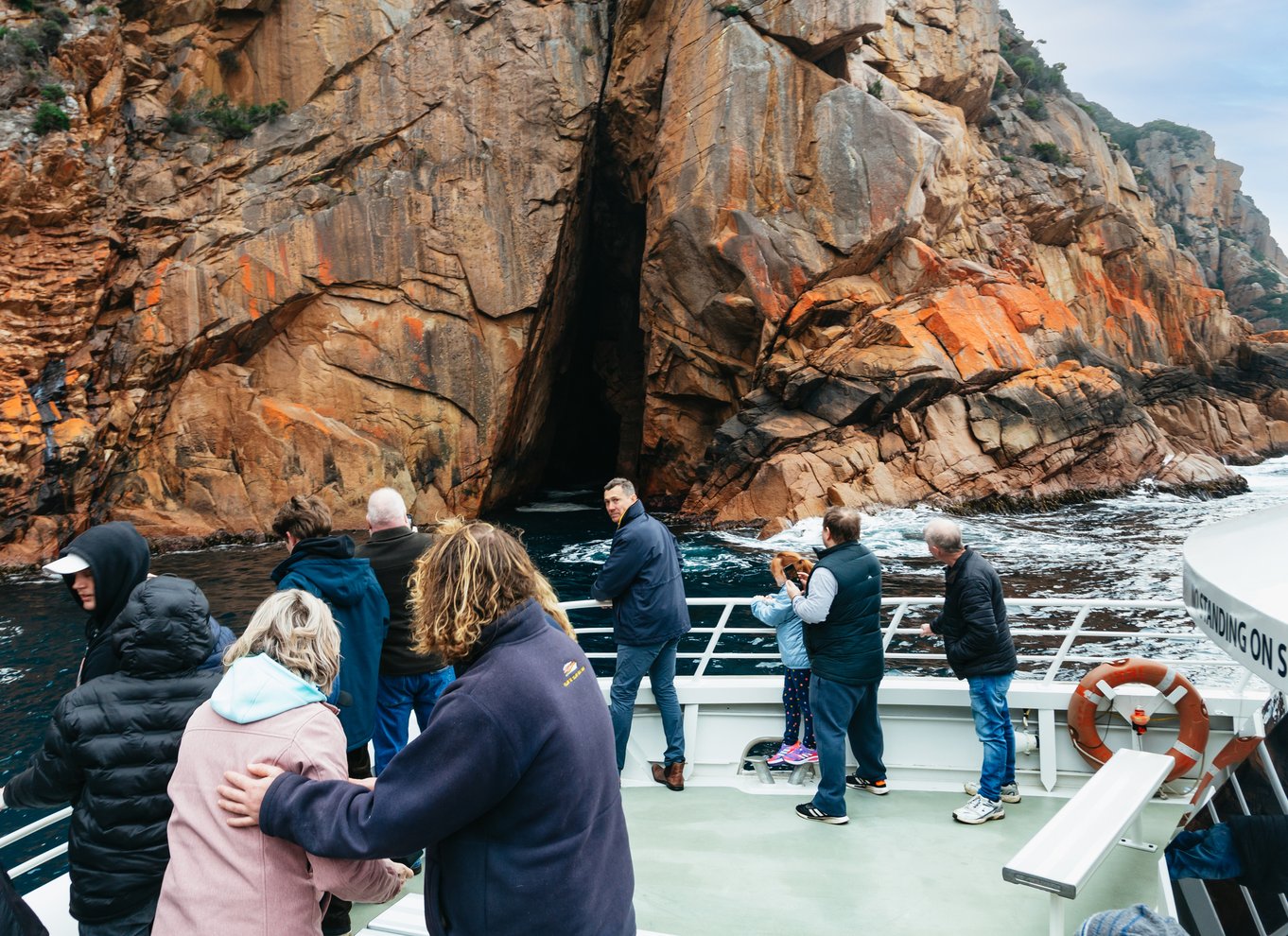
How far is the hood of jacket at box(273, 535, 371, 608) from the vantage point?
142 inches

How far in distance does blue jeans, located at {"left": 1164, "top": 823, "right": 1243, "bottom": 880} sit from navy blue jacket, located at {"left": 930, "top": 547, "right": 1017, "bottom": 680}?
5.45 feet

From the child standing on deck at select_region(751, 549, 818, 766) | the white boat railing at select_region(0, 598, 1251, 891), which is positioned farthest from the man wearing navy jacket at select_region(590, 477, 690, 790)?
the child standing on deck at select_region(751, 549, 818, 766)

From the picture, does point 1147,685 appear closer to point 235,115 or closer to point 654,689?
point 654,689

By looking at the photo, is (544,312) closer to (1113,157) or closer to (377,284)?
(377,284)

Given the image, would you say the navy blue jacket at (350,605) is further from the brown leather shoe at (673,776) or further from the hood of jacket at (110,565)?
the brown leather shoe at (673,776)

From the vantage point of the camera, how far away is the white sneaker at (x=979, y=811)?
181 inches

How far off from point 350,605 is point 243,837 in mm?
1844

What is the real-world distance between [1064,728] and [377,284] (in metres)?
24.6

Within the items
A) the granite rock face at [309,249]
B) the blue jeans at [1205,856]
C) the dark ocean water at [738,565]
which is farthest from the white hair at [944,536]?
the granite rock face at [309,249]

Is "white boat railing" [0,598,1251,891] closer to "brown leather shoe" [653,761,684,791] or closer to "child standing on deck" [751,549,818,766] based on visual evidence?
"child standing on deck" [751,549,818,766]

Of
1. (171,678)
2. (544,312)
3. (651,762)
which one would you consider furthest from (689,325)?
(171,678)

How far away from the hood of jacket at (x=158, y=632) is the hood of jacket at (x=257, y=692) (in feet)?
1.37

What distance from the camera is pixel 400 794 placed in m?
1.71

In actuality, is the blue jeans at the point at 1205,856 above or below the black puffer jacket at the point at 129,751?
below
